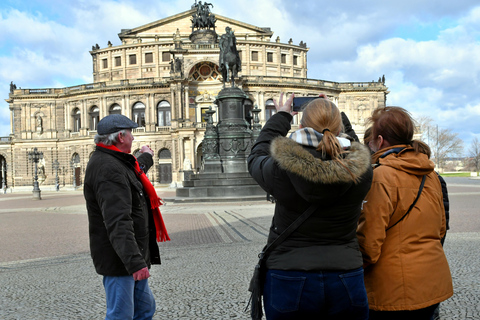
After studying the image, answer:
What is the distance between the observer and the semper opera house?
2228 inches

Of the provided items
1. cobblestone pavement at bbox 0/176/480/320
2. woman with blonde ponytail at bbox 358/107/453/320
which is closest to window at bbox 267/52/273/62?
cobblestone pavement at bbox 0/176/480/320

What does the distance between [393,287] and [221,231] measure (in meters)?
8.61

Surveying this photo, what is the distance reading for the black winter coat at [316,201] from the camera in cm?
237

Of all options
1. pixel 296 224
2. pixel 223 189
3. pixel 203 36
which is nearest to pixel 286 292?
pixel 296 224

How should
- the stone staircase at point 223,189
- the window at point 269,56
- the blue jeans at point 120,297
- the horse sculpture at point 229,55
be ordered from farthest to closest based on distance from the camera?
the window at point 269,56 < the horse sculpture at point 229,55 < the stone staircase at point 223,189 < the blue jeans at point 120,297

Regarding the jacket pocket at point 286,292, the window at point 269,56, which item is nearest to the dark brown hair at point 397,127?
the jacket pocket at point 286,292

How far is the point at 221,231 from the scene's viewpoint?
436 inches

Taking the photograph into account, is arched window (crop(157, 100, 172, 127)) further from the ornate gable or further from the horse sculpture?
the horse sculpture

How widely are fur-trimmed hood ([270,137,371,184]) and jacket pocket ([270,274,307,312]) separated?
1.85 feet

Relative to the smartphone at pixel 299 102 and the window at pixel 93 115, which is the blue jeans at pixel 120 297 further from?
the window at pixel 93 115

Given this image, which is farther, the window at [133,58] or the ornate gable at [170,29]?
the ornate gable at [170,29]

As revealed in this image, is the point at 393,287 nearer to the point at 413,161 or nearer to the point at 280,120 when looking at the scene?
the point at 413,161

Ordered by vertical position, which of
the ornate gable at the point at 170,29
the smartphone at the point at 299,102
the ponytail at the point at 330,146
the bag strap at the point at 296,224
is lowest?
the bag strap at the point at 296,224

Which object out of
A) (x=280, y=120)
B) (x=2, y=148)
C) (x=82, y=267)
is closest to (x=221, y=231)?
(x=82, y=267)
